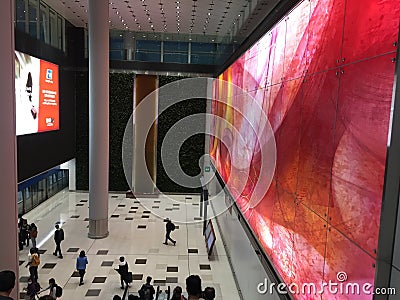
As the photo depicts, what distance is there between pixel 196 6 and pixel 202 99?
6586 mm

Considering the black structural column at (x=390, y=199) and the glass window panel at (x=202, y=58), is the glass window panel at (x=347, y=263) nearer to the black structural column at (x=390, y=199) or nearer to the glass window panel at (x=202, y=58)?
the black structural column at (x=390, y=199)

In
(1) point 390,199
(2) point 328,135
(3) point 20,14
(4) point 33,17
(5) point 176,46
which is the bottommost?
(1) point 390,199

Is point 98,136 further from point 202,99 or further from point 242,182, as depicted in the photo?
point 202,99

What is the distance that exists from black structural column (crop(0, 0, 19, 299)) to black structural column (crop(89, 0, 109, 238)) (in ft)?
28.0

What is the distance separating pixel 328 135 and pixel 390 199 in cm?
113

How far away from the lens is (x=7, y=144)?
2938mm

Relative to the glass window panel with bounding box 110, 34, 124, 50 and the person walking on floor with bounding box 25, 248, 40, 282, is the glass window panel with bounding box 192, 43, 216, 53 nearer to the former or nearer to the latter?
the glass window panel with bounding box 110, 34, 124, 50

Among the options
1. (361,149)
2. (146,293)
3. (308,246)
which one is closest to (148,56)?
(146,293)

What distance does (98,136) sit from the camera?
1159cm

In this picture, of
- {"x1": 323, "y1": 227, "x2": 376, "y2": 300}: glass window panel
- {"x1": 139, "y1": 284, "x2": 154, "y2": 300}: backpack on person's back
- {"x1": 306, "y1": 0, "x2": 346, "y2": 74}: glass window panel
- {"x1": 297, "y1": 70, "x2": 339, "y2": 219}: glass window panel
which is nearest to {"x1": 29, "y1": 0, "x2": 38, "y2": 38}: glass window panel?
{"x1": 139, "y1": 284, "x2": 154, "y2": 300}: backpack on person's back

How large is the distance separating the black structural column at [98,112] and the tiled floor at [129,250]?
89 centimetres

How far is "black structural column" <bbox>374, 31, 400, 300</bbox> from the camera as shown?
85.2 inches

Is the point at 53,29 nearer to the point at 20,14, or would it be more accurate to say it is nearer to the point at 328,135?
the point at 20,14

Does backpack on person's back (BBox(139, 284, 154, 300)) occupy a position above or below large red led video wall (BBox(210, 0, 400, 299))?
below
